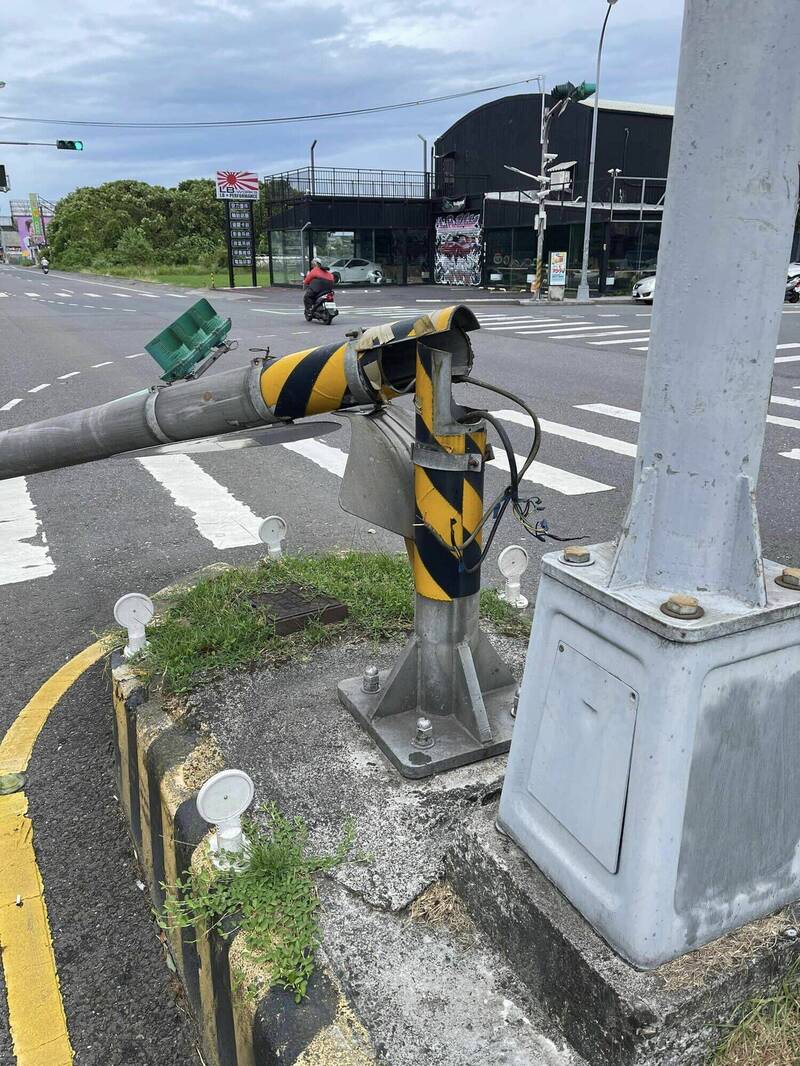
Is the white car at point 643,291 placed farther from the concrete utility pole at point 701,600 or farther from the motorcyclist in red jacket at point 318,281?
the concrete utility pole at point 701,600

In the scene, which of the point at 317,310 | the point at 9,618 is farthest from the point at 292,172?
the point at 9,618

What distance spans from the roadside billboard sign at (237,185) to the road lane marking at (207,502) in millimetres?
34476

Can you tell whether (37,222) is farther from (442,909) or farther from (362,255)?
(442,909)

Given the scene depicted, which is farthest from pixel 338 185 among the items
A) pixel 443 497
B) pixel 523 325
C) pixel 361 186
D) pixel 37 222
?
pixel 37 222

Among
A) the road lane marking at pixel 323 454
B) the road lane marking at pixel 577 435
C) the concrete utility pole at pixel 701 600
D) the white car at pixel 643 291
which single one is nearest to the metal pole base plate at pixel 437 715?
the concrete utility pole at pixel 701 600

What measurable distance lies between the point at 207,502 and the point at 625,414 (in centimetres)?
573

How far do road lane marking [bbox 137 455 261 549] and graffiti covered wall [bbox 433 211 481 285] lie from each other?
115 ft

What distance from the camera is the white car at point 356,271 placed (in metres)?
40.8

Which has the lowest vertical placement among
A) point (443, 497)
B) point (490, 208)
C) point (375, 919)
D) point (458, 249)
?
point (375, 919)

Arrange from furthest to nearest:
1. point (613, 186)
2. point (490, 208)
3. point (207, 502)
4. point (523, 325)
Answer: point (490, 208) → point (613, 186) → point (523, 325) → point (207, 502)

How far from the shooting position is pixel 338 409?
3090 mm

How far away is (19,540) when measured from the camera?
6.42 metres

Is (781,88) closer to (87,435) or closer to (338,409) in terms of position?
(338,409)

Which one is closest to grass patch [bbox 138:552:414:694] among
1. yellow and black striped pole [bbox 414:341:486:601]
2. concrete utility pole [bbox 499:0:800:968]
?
yellow and black striped pole [bbox 414:341:486:601]
